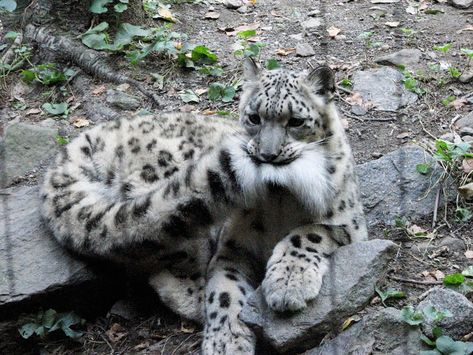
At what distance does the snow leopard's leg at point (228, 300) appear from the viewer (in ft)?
14.1

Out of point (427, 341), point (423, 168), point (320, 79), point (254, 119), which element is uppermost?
point (320, 79)

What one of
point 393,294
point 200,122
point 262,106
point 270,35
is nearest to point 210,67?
point 270,35

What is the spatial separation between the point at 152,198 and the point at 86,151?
1191 millimetres

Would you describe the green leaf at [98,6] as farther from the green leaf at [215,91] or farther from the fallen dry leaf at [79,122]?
the green leaf at [215,91]

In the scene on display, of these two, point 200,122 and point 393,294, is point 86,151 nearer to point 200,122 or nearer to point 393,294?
point 200,122

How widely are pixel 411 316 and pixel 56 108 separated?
4.12 m

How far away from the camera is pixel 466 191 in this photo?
5250 mm

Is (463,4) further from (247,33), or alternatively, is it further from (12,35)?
(12,35)

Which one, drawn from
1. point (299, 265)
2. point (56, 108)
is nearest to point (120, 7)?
point (56, 108)

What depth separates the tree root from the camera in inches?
287

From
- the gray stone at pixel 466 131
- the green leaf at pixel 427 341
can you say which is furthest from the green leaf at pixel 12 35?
the green leaf at pixel 427 341

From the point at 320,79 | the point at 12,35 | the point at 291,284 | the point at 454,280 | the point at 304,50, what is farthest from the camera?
the point at 12,35

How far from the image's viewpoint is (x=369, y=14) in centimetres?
793

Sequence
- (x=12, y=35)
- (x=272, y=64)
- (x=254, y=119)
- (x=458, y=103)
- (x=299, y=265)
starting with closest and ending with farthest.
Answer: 1. (x=299, y=265)
2. (x=254, y=119)
3. (x=458, y=103)
4. (x=272, y=64)
5. (x=12, y=35)
